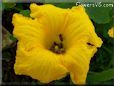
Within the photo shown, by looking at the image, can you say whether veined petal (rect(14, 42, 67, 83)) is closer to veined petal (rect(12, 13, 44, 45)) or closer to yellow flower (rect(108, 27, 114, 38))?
veined petal (rect(12, 13, 44, 45))

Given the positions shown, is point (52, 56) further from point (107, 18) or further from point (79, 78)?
point (107, 18)

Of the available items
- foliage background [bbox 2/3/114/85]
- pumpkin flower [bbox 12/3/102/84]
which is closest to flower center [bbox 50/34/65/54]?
pumpkin flower [bbox 12/3/102/84]

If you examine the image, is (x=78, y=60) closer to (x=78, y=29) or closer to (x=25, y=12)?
(x=78, y=29)

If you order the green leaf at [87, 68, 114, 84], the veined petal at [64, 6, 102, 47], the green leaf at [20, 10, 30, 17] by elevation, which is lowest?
the green leaf at [87, 68, 114, 84]

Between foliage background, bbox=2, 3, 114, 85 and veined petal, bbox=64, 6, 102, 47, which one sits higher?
veined petal, bbox=64, 6, 102, 47

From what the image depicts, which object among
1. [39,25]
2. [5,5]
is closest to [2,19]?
[5,5]

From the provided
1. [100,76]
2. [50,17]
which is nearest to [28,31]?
[50,17]

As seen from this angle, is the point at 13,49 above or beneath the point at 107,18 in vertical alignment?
beneath

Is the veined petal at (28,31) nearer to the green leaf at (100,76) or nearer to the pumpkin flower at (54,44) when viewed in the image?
the pumpkin flower at (54,44)
